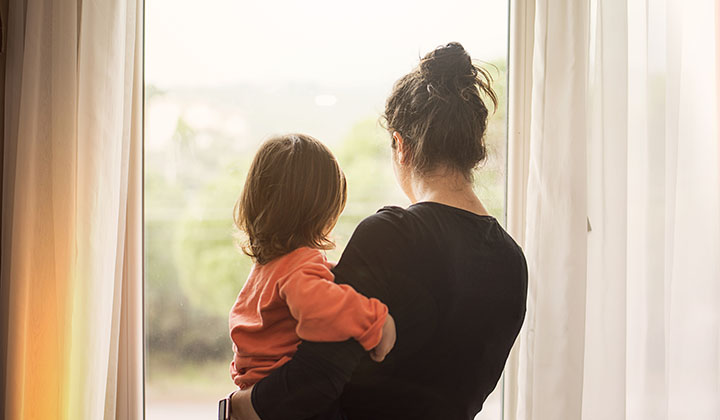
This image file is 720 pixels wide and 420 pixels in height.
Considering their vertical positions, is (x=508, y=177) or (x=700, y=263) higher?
(x=508, y=177)

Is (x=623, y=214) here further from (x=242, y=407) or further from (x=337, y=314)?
(x=242, y=407)

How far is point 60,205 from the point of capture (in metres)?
1.48

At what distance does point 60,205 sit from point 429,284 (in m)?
0.97

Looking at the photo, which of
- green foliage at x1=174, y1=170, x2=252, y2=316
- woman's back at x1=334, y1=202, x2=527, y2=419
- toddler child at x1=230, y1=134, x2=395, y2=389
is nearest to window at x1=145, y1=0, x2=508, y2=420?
green foliage at x1=174, y1=170, x2=252, y2=316

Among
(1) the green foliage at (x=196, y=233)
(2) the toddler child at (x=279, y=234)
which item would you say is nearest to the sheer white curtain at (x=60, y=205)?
(1) the green foliage at (x=196, y=233)

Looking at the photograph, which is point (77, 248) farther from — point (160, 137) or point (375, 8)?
point (375, 8)

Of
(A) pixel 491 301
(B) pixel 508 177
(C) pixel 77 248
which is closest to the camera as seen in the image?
(A) pixel 491 301

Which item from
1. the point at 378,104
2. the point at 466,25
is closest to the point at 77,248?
the point at 378,104

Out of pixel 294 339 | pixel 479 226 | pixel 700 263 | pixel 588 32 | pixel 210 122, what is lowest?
pixel 294 339

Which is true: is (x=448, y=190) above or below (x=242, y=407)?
above

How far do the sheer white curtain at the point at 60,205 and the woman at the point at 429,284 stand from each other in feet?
1.86

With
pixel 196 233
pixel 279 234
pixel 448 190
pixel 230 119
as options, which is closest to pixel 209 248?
pixel 196 233

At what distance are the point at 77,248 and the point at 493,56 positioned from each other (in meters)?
1.34

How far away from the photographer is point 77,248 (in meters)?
1.48
